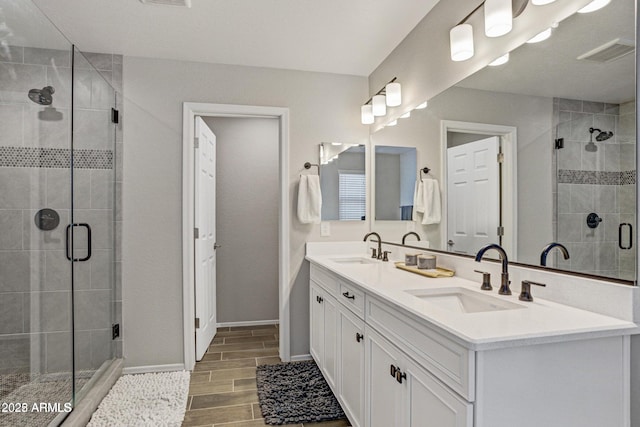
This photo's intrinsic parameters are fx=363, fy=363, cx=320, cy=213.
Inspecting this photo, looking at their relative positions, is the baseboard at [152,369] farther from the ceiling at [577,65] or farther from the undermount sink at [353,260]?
the ceiling at [577,65]

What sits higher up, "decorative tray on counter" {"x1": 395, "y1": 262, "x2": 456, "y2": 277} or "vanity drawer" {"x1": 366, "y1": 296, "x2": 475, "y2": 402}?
"decorative tray on counter" {"x1": 395, "y1": 262, "x2": 456, "y2": 277}

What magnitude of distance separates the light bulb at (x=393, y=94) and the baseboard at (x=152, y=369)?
2602 millimetres

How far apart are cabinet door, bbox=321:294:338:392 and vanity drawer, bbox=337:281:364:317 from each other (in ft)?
0.54

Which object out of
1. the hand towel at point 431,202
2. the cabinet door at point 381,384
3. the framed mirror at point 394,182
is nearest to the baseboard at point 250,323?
the framed mirror at point 394,182

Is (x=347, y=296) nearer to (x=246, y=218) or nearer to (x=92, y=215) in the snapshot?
(x=92, y=215)

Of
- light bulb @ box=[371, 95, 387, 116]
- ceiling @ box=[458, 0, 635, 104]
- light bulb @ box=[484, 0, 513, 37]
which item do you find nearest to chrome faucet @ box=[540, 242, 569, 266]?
ceiling @ box=[458, 0, 635, 104]

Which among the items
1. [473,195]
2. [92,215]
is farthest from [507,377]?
[92,215]

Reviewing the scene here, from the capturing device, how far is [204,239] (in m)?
3.14

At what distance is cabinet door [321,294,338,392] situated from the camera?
224 centimetres

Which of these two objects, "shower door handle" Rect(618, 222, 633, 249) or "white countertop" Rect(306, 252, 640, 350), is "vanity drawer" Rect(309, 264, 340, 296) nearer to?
"white countertop" Rect(306, 252, 640, 350)

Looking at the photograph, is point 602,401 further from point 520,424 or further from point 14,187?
point 14,187

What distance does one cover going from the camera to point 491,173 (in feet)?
5.79

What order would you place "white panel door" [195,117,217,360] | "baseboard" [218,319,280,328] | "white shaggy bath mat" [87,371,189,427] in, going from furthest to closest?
"baseboard" [218,319,280,328], "white panel door" [195,117,217,360], "white shaggy bath mat" [87,371,189,427]

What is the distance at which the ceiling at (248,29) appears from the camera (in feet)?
7.17
